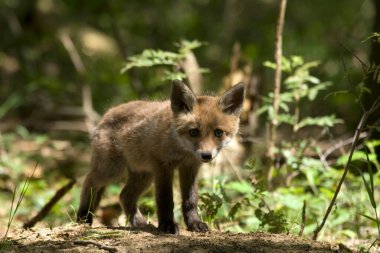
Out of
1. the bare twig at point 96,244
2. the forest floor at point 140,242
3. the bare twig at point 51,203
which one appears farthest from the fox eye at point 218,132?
the bare twig at point 51,203

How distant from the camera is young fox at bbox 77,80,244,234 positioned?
4.89 meters

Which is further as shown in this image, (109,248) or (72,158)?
(72,158)

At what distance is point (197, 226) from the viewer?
484 centimetres

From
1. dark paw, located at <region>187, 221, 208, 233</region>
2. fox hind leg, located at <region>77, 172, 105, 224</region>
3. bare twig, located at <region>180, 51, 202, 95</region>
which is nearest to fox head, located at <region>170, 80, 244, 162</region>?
dark paw, located at <region>187, 221, 208, 233</region>

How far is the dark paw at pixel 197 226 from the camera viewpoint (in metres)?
4.79

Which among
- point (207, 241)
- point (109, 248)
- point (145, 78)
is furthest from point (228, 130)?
point (145, 78)

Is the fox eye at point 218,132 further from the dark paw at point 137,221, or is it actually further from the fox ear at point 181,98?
the dark paw at point 137,221

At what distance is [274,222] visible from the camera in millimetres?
4902

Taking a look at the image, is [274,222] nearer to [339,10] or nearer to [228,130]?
[228,130]

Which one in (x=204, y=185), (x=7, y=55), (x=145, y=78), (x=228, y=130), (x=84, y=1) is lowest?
(x=204, y=185)

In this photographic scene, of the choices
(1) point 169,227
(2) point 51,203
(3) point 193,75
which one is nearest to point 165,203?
(1) point 169,227

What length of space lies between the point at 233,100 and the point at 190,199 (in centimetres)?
102

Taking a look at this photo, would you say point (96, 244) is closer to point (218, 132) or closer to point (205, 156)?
point (205, 156)

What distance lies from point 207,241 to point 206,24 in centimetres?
1338
